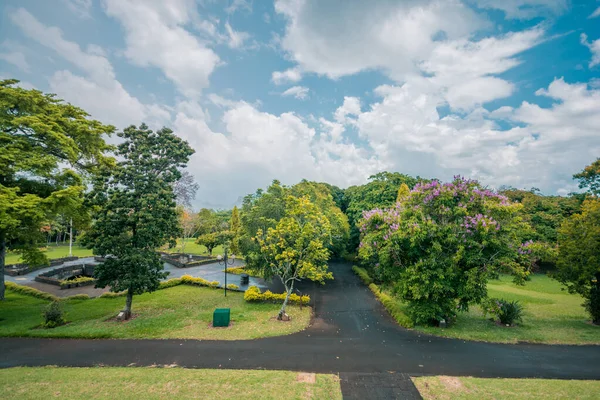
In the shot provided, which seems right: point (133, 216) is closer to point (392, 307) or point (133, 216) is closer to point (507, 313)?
point (392, 307)

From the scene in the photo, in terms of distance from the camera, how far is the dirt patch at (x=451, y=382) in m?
8.66

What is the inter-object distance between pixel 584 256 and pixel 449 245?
7065 millimetres

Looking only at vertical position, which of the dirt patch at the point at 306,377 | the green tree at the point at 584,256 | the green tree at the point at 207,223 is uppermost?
the green tree at the point at 207,223

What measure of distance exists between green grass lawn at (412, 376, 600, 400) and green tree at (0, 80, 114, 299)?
16.6 m

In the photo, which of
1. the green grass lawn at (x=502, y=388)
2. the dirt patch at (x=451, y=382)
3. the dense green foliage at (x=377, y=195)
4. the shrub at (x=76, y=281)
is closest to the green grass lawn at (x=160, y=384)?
the green grass lawn at (x=502, y=388)

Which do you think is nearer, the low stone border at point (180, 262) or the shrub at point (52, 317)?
the shrub at point (52, 317)

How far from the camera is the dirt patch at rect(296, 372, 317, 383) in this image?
8.99 metres

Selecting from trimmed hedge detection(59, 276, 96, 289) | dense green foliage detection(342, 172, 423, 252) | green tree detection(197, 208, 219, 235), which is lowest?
trimmed hedge detection(59, 276, 96, 289)

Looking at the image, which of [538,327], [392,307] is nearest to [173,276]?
[392,307]

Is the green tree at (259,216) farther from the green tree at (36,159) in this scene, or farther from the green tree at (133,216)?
the green tree at (36,159)

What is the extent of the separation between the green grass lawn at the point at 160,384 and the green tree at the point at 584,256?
1417 centimetres

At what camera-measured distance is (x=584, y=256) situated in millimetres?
14531

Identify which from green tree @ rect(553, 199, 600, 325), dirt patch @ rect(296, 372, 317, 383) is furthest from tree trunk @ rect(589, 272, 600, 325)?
dirt patch @ rect(296, 372, 317, 383)

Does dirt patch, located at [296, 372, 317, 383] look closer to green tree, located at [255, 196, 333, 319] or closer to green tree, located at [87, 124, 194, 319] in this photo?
green tree, located at [255, 196, 333, 319]
